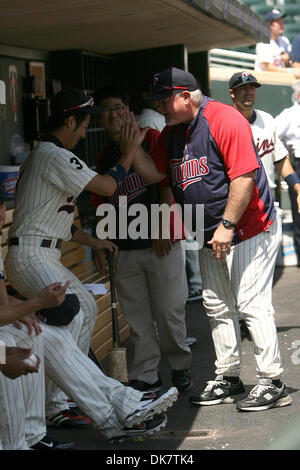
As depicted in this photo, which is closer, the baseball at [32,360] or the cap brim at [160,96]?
the baseball at [32,360]

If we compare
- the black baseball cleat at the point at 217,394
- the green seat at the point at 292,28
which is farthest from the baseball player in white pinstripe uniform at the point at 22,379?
the green seat at the point at 292,28

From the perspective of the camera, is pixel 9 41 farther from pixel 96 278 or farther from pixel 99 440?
pixel 99 440

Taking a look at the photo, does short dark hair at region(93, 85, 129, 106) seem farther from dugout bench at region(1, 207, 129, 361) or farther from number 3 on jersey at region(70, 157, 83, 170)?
dugout bench at region(1, 207, 129, 361)

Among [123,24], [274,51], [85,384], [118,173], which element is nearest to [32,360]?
[85,384]

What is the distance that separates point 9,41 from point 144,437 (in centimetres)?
340

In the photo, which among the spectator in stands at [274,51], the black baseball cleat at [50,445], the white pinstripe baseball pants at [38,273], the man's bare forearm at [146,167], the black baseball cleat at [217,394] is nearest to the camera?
the black baseball cleat at [50,445]

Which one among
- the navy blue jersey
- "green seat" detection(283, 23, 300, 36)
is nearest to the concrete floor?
the navy blue jersey

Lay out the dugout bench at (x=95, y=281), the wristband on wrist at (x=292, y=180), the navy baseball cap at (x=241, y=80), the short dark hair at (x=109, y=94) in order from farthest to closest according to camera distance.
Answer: the navy baseball cap at (x=241, y=80)
the wristband on wrist at (x=292, y=180)
the dugout bench at (x=95, y=281)
the short dark hair at (x=109, y=94)

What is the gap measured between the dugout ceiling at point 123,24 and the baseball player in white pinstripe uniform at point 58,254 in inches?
32.0

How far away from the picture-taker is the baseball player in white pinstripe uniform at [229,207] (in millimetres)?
4199

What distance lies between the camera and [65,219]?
4.32 metres

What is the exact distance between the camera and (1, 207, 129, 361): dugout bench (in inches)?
215

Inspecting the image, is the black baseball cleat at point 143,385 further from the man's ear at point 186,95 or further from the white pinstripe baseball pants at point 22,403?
the man's ear at point 186,95
